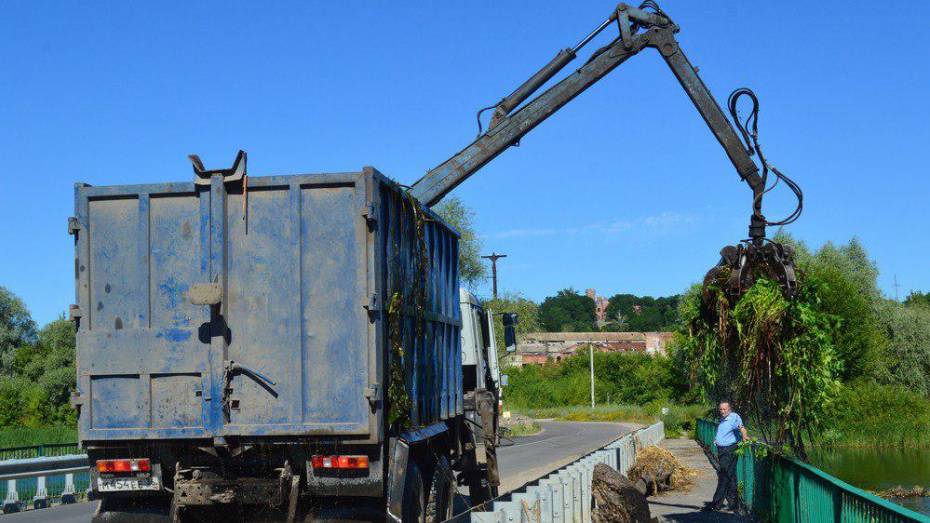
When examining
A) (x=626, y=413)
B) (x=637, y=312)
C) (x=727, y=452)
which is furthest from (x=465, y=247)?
(x=637, y=312)

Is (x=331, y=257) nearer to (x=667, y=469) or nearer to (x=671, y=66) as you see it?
(x=671, y=66)

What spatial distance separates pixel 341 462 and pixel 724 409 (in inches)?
257

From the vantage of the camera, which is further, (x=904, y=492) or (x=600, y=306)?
(x=600, y=306)

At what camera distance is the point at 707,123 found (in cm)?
1417

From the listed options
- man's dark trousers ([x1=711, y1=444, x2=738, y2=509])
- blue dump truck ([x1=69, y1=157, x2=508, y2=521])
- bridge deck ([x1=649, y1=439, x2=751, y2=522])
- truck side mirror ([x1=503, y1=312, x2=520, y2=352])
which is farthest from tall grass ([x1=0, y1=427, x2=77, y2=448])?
blue dump truck ([x1=69, y1=157, x2=508, y2=521])

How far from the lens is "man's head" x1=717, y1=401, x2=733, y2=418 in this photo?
523 inches

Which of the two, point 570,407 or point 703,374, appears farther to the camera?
point 570,407

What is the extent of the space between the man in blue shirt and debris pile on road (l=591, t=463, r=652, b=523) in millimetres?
1730

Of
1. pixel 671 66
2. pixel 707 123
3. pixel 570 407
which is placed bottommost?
pixel 570 407

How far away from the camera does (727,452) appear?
46.9 ft

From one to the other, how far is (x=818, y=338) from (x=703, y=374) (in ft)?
4.97

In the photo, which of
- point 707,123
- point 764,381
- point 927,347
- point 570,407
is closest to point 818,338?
point 764,381

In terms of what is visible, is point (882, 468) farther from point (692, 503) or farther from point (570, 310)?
point (570, 310)

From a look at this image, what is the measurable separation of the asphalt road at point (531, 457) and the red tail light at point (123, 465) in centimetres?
672
